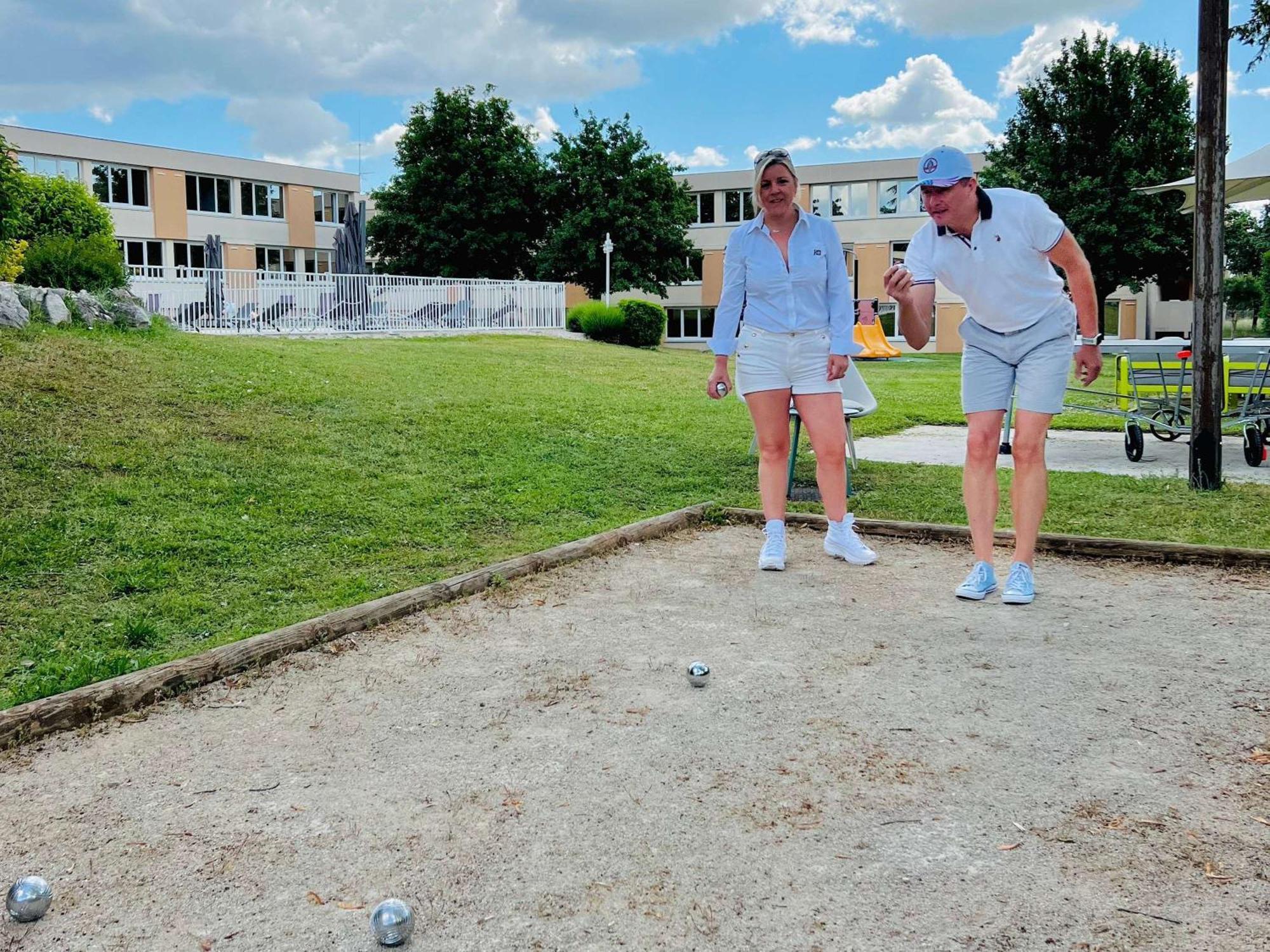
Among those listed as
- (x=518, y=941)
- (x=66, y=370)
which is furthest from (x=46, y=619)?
(x=66, y=370)

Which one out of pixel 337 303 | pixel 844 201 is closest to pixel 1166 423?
pixel 337 303

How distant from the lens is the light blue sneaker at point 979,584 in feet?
16.1

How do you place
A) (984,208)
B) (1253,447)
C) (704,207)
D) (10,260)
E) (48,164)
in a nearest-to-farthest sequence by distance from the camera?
(984,208) < (1253,447) < (10,260) < (48,164) < (704,207)

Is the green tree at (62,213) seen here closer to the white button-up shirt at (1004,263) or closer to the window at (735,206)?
the white button-up shirt at (1004,263)

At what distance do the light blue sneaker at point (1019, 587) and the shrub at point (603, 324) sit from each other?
2564 centimetres

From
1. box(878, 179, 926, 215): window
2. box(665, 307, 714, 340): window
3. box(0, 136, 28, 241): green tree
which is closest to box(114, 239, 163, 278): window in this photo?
box(665, 307, 714, 340): window

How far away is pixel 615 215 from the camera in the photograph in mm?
43938

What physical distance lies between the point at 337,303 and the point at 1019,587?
2345 centimetres

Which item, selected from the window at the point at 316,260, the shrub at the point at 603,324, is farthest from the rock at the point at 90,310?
the window at the point at 316,260

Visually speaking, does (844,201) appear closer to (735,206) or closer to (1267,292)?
(735,206)

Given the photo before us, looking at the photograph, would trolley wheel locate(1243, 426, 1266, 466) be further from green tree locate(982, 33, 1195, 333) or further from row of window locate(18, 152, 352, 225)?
row of window locate(18, 152, 352, 225)

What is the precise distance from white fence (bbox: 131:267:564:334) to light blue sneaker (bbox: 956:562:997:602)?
1868cm

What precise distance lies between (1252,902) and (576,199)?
45119 millimetres

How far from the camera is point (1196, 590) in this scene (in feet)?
16.4
